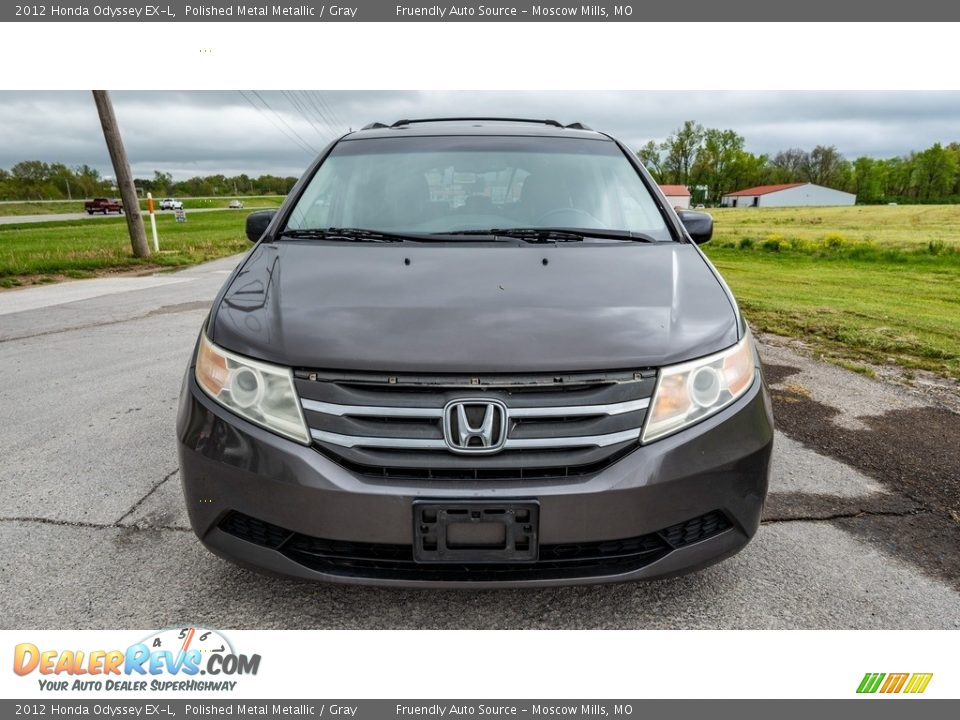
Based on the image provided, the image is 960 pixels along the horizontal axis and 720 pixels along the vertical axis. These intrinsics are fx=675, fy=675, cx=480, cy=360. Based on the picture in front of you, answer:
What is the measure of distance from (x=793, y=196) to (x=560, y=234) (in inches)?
4127

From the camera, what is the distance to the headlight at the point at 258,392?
1915 millimetres

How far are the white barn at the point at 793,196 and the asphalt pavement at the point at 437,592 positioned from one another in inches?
3952

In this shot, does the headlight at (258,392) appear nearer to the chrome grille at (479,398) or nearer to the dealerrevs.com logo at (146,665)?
the chrome grille at (479,398)

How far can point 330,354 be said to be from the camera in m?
1.91

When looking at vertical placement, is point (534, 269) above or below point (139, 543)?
above

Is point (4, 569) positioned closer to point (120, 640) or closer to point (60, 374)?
point (120, 640)

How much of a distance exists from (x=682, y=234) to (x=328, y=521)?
1.88 metres

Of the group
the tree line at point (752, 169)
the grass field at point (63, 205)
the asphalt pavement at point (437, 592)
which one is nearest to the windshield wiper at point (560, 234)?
the asphalt pavement at point (437, 592)

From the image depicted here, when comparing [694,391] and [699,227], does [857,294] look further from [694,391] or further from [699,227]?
[694,391]

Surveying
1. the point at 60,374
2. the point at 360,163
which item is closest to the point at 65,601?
the point at 360,163

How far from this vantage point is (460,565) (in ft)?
6.03

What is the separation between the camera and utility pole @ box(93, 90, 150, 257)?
14524mm

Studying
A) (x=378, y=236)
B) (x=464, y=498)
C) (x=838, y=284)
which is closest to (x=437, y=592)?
(x=464, y=498)

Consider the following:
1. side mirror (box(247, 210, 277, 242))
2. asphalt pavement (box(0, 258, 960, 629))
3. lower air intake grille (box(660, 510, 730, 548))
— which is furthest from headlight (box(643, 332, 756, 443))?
side mirror (box(247, 210, 277, 242))
